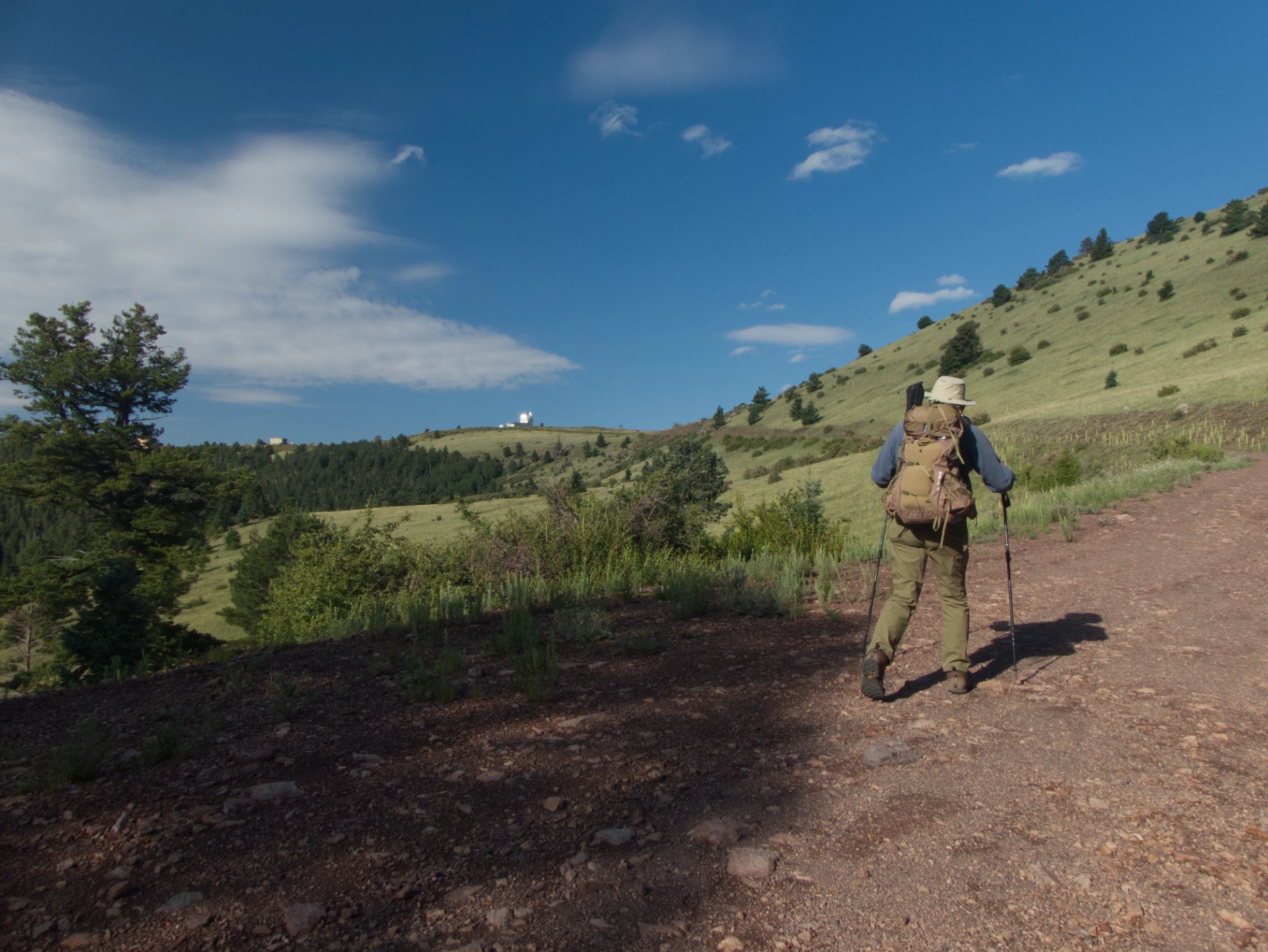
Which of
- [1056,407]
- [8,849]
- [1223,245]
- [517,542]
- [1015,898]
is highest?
[1223,245]

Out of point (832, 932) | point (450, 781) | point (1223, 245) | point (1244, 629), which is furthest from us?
point (1223, 245)

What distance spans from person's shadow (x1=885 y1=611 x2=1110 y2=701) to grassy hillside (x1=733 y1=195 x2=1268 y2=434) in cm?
2144

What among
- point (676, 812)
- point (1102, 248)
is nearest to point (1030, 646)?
point (676, 812)

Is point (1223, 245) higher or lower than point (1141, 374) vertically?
higher

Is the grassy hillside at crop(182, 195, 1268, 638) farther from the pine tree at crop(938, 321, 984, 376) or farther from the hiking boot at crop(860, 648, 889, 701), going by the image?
the hiking boot at crop(860, 648, 889, 701)

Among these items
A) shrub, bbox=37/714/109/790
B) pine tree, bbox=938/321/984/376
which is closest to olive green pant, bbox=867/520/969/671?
shrub, bbox=37/714/109/790

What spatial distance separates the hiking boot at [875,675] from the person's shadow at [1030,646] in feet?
0.53

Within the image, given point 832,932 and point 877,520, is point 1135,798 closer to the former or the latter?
point 832,932

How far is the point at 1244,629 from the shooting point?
5484mm

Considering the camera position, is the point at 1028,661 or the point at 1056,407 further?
the point at 1056,407

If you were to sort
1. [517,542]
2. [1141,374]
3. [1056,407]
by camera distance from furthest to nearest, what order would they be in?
[1141,374]
[1056,407]
[517,542]

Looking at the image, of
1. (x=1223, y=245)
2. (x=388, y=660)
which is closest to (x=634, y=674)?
(x=388, y=660)

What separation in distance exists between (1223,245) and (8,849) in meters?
83.8

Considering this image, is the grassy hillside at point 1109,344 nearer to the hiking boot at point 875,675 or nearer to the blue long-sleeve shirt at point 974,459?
the blue long-sleeve shirt at point 974,459
